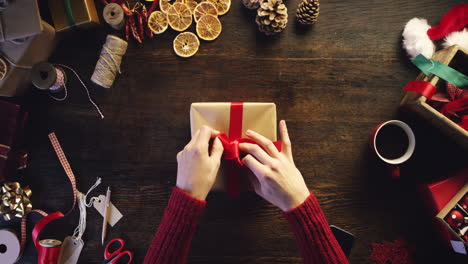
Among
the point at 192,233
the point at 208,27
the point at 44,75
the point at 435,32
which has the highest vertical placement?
the point at 435,32

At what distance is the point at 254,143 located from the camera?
2.98 feet

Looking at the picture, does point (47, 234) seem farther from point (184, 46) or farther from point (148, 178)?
point (184, 46)

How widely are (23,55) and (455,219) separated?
1721 millimetres

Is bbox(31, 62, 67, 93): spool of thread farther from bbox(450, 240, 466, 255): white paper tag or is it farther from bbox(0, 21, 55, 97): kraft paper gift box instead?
bbox(450, 240, 466, 255): white paper tag

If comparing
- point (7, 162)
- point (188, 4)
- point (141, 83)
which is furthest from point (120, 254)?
point (188, 4)

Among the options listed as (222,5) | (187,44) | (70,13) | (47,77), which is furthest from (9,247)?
(222,5)

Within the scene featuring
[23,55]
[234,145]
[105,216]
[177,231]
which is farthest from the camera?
[105,216]

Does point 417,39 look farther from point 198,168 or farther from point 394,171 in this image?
point 198,168

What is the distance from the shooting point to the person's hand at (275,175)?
81 centimetres

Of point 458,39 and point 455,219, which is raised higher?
point 458,39

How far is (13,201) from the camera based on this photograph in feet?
3.51

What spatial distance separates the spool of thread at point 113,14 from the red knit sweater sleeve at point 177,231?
2.57 ft

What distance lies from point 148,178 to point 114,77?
0.46 m

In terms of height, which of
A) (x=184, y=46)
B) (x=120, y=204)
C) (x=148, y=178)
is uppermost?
(x=184, y=46)
